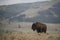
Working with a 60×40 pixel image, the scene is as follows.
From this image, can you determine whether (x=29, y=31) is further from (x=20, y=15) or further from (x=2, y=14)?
(x=2, y=14)

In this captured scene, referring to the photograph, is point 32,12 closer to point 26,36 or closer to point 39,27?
point 39,27

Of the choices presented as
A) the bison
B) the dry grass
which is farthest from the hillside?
the dry grass

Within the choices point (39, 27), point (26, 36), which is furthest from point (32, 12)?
point (26, 36)

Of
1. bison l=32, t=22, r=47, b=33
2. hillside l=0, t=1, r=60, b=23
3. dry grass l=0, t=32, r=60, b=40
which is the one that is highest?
hillside l=0, t=1, r=60, b=23

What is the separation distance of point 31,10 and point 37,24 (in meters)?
0.25

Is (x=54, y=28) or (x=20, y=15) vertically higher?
(x=20, y=15)

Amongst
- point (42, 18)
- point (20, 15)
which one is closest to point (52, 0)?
point (42, 18)

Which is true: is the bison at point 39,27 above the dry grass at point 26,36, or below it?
above

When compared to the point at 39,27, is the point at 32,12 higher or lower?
higher

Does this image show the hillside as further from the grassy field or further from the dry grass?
the dry grass

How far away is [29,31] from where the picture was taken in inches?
97.0

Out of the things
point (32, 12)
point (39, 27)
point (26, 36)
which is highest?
point (32, 12)

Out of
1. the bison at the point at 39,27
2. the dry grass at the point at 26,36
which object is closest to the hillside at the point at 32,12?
the bison at the point at 39,27

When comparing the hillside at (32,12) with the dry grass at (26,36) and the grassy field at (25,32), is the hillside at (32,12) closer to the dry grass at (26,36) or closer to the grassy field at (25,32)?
the grassy field at (25,32)
